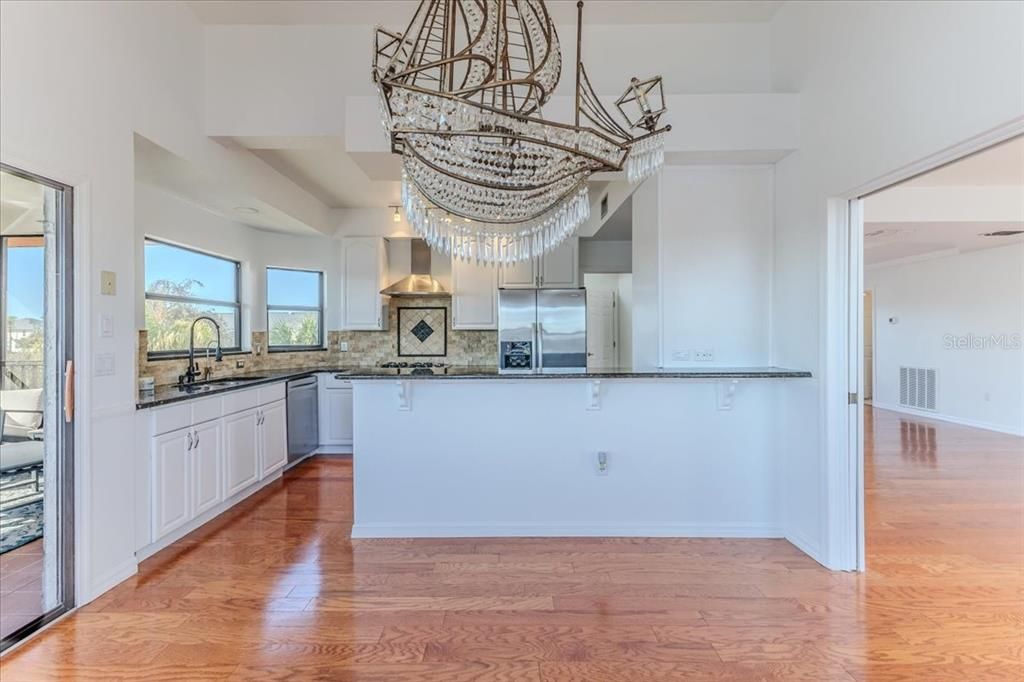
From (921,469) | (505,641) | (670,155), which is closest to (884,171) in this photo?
(670,155)

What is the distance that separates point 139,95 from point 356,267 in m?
2.89

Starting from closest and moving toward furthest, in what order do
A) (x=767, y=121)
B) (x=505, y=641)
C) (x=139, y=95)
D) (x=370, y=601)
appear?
(x=505, y=641)
(x=370, y=601)
(x=139, y=95)
(x=767, y=121)

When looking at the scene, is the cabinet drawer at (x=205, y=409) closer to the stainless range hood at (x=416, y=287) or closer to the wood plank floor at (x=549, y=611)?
the wood plank floor at (x=549, y=611)

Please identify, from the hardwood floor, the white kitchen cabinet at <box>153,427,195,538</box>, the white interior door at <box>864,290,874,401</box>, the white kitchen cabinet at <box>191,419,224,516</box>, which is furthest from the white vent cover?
the hardwood floor

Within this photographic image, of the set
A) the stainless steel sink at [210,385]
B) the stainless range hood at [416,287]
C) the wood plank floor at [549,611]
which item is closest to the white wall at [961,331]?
the wood plank floor at [549,611]

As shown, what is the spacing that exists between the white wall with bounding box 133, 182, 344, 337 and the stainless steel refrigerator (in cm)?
215

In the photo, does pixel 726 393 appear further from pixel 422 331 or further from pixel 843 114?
pixel 422 331

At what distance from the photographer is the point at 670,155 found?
2.99 metres

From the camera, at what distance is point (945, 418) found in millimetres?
6785

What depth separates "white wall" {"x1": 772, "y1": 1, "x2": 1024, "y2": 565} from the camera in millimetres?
1772

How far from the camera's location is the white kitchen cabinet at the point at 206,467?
3.15m

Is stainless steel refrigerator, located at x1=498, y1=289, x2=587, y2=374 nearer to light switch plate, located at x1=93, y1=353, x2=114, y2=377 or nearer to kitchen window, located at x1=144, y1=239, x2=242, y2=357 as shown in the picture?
kitchen window, located at x1=144, y1=239, x2=242, y2=357

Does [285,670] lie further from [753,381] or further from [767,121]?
[767,121]

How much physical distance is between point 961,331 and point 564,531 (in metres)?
6.94
